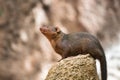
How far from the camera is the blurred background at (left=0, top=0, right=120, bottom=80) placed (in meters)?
16.0

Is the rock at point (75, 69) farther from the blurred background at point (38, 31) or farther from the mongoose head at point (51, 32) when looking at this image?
the blurred background at point (38, 31)

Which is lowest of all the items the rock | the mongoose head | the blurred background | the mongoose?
the rock

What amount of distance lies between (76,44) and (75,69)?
53 cm

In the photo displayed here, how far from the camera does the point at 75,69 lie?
232 inches

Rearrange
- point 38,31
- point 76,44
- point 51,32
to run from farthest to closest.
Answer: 1. point 38,31
2. point 51,32
3. point 76,44

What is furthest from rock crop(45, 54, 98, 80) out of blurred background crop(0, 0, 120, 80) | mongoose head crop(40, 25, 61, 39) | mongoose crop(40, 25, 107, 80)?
blurred background crop(0, 0, 120, 80)

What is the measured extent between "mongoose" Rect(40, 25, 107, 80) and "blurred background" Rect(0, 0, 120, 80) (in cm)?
912

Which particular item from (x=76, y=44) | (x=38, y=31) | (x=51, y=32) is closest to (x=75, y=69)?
(x=76, y=44)

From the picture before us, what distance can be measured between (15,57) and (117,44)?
3.49m

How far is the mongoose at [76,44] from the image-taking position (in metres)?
6.23

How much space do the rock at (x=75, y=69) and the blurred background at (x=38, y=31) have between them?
9.62 m

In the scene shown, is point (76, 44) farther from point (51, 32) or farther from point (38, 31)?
point (38, 31)

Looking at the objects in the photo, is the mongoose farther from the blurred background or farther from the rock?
the blurred background

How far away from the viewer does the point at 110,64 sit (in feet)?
52.6
